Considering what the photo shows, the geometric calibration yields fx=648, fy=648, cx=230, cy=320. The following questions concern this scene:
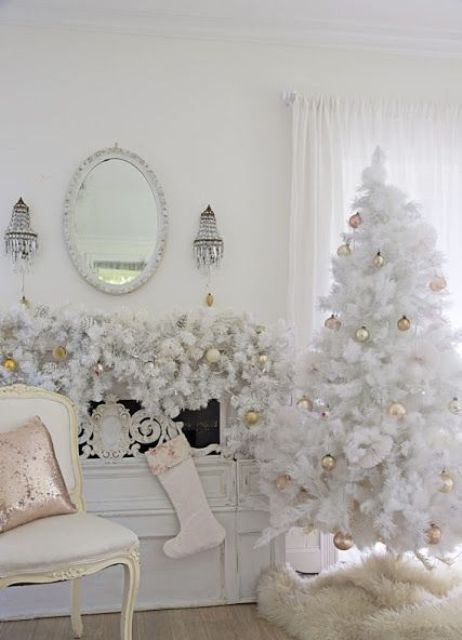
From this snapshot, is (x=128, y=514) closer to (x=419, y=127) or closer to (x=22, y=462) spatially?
(x=22, y=462)

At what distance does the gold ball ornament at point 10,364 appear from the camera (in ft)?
8.66

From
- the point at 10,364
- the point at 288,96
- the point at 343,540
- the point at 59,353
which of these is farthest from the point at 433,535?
the point at 288,96

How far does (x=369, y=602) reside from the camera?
2.51 metres

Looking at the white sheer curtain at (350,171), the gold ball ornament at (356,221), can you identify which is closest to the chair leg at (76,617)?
the white sheer curtain at (350,171)

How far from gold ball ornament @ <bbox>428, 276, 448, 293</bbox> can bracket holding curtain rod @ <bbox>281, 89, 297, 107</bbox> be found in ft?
4.35

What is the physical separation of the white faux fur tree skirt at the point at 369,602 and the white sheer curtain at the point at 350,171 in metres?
1.12

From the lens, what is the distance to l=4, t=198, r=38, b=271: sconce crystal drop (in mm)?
3070

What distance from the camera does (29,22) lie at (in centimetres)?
316

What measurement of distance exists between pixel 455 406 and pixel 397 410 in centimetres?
25

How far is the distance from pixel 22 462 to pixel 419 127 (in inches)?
101

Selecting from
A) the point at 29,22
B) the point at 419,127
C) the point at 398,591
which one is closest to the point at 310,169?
the point at 419,127

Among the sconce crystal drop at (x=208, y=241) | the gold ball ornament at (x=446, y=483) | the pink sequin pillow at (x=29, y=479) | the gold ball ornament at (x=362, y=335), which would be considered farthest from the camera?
the sconce crystal drop at (x=208, y=241)

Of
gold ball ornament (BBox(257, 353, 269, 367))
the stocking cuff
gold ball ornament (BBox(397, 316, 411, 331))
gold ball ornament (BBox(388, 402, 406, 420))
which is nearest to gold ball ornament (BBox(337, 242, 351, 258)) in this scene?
gold ball ornament (BBox(397, 316, 411, 331))

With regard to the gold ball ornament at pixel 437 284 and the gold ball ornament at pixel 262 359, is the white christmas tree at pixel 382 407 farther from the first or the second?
the gold ball ornament at pixel 262 359
